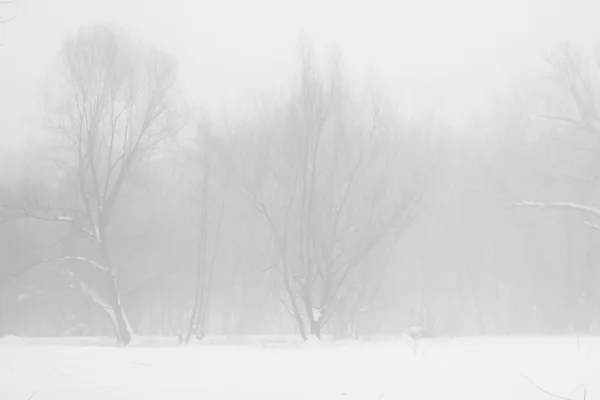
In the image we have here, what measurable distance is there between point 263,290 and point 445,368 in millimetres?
26926

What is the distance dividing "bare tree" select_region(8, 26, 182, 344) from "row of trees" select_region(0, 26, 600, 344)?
67 millimetres

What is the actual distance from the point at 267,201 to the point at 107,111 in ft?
22.2

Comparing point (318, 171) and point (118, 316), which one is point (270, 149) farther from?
point (118, 316)

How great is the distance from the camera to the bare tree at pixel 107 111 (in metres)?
19.2

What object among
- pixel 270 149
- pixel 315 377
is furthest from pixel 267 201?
pixel 315 377

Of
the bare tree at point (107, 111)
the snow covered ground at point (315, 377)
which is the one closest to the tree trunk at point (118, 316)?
the bare tree at point (107, 111)

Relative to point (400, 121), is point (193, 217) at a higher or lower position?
lower

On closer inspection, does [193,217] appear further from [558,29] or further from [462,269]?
[558,29]

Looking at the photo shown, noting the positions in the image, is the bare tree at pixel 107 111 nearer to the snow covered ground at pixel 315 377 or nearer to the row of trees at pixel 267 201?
the row of trees at pixel 267 201

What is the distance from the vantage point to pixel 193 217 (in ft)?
102

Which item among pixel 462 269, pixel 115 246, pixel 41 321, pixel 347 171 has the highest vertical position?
pixel 347 171

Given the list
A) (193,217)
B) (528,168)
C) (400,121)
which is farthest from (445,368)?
(193,217)

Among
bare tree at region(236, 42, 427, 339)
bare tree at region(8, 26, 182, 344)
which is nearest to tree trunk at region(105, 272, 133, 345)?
bare tree at region(8, 26, 182, 344)

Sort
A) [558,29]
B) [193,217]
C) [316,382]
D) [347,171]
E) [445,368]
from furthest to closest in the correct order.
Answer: [193,217]
[558,29]
[347,171]
[445,368]
[316,382]
